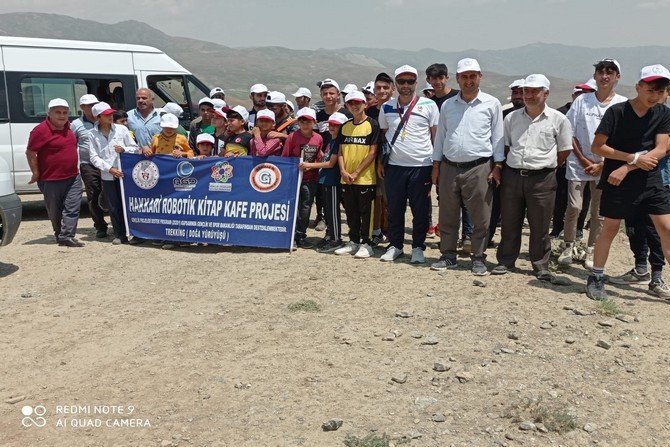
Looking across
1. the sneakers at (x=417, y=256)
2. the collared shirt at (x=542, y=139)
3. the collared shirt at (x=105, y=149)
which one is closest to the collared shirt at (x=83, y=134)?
the collared shirt at (x=105, y=149)

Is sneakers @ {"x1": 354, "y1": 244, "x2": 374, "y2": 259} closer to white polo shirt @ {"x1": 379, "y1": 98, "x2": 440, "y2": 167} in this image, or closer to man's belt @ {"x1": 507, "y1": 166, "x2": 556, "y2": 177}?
white polo shirt @ {"x1": 379, "y1": 98, "x2": 440, "y2": 167}

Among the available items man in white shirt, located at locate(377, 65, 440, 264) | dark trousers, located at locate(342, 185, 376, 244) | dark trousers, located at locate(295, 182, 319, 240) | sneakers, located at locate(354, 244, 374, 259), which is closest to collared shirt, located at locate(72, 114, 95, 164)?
dark trousers, located at locate(295, 182, 319, 240)

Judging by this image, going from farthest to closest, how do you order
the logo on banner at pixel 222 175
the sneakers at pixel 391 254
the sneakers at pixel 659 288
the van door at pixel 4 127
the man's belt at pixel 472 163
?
the van door at pixel 4 127, the logo on banner at pixel 222 175, the sneakers at pixel 391 254, the man's belt at pixel 472 163, the sneakers at pixel 659 288

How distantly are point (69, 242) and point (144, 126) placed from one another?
1965 millimetres

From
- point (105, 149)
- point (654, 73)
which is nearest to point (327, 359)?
point (654, 73)

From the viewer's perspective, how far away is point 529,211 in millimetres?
6430

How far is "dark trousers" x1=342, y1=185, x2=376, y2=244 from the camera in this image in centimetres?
745

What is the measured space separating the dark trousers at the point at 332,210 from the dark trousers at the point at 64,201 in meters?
3.41

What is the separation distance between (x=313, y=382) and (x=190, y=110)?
914 centimetres

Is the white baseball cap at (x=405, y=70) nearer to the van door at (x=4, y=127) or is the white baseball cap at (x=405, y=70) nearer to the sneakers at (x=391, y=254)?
the sneakers at (x=391, y=254)

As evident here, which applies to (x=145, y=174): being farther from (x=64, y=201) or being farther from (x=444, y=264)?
(x=444, y=264)

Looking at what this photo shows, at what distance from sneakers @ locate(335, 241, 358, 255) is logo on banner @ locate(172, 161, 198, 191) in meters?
2.11

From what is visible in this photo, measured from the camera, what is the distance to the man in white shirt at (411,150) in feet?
22.5

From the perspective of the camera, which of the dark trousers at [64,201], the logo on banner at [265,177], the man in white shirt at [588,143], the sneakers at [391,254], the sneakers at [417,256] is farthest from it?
the dark trousers at [64,201]
